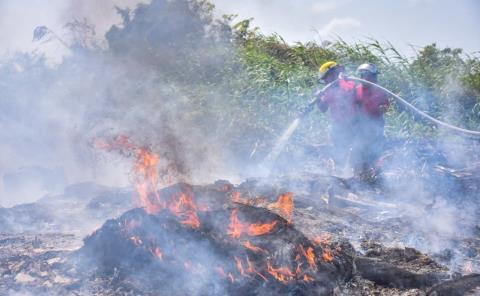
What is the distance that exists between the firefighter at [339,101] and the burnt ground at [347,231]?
106 cm

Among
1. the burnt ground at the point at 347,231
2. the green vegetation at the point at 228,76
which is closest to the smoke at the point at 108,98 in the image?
the green vegetation at the point at 228,76

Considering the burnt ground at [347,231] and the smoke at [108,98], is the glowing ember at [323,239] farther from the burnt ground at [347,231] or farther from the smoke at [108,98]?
the smoke at [108,98]

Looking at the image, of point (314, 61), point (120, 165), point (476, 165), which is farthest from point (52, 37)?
point (476, 165)

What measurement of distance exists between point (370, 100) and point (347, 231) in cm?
266

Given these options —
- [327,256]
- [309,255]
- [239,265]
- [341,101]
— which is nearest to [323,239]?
[327,256]

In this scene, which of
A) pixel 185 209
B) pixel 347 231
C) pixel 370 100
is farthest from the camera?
pixel 370 100

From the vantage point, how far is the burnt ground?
453cm

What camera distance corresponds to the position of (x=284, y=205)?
6051 mm

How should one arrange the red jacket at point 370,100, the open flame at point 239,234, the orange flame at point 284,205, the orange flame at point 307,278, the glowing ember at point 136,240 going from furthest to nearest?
the red jacket at point 370,100
the orange flame at point 284,205
the glowing ember at point 136,240
the open flame at point 239,234
the orange flame at point 307,278

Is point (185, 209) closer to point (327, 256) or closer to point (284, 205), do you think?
point (284, 205)

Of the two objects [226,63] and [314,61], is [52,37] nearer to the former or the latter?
[226,63]

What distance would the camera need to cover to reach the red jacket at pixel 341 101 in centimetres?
767

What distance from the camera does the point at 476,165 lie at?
7465 mm

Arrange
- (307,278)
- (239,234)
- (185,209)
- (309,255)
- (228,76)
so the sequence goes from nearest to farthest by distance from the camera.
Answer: (307,278)
(309,255)
(239,234)
(185,209)
(228,76)
